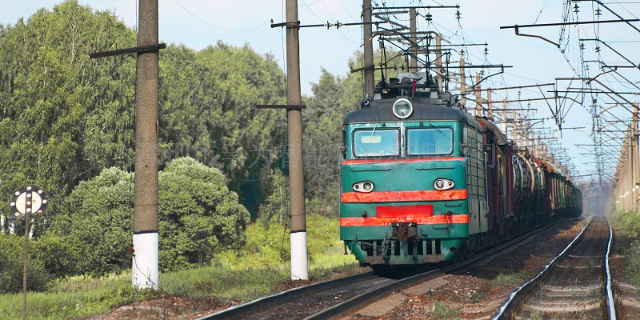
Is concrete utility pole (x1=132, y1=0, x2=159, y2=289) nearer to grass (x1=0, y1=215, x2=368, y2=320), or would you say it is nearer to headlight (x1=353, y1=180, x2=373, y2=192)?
grass (x1=0, y1=215, x2=368, y2=320)

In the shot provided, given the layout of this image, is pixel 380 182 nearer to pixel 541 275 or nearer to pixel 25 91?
pixel 541 275

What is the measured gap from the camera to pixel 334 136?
82562 mm

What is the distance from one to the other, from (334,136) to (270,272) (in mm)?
62149

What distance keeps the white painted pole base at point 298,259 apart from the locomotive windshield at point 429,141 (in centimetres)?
347

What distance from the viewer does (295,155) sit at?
19875 mm

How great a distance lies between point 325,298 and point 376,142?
14.9 feet

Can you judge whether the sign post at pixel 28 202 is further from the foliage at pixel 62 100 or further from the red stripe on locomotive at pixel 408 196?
the foliage at pixel 62 100

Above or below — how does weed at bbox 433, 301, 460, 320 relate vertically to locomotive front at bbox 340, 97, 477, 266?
below

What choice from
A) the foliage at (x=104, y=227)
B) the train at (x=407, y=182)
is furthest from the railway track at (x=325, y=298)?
the foliage at (x=104, y=227)

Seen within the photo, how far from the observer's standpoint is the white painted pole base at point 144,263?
15.4 meters

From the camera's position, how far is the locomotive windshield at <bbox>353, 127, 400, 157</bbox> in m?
18.2

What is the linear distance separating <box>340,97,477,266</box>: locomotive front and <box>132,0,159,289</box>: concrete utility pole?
4430 mm

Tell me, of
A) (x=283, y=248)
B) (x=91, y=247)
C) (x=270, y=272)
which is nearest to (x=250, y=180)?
(x=283, y=248)

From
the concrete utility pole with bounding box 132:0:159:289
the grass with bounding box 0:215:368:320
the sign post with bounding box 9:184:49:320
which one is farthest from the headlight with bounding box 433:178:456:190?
the sign post with bounding box 9:184:49:320
